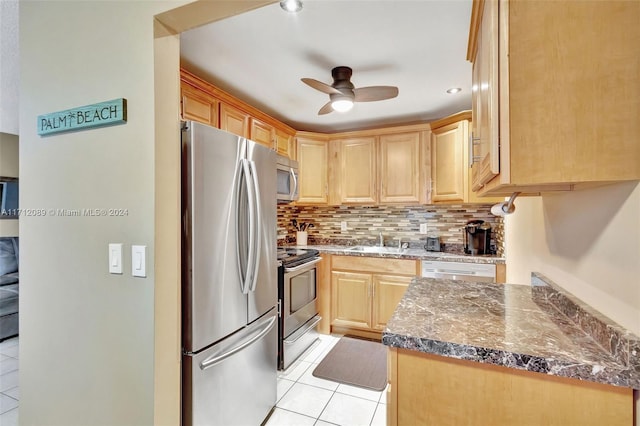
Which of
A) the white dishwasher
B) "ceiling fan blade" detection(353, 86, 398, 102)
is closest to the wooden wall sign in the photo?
"ceiling fan blade" detection(353, 86, 398, 102)

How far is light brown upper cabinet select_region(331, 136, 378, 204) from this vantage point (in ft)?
11.0

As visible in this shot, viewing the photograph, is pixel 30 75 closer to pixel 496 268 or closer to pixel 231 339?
pixel 231 339

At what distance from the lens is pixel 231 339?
1563 mm

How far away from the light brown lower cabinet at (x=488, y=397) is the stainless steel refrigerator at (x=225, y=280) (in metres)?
0.90

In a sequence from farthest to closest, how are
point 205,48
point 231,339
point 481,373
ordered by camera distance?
point 205,48 → point 231,339 → point 481,373

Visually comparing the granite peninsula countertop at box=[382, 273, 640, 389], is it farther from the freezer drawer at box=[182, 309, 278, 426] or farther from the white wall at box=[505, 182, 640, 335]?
the freezer drawer at box=[182, 309, 278, 426]

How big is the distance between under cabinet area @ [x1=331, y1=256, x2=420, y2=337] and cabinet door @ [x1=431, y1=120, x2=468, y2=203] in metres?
0.77

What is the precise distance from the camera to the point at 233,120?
2559 mm

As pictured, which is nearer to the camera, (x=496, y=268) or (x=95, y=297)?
(x=95, y=297)

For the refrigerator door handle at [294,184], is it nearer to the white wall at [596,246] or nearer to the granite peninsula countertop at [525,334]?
the granite peninsula countertop at [525,334]

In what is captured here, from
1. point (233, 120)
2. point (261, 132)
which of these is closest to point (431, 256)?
point (261, 132)

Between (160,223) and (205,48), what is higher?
(205,48)

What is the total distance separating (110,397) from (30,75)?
146 centimetres

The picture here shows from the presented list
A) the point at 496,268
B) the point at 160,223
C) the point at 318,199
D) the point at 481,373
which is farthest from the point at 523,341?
the point at 318,199
